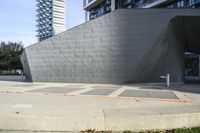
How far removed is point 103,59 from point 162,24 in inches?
243

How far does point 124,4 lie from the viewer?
6272 cm

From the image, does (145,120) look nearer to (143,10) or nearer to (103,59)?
(103,59)

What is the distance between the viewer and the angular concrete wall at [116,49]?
1875cm

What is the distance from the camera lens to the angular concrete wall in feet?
61.5

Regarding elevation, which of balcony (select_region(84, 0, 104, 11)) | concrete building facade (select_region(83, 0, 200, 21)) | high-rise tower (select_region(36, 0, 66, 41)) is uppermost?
high-rise tower (select_region(36, 0, 66, 41))

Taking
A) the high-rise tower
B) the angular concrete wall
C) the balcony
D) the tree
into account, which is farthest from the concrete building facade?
the high-rise tower

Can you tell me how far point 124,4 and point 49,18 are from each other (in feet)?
272

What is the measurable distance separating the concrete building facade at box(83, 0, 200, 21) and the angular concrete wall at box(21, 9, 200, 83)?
29088 millimetres

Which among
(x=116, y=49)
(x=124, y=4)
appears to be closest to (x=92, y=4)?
(x=124, y=4)

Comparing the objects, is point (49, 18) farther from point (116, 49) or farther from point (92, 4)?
point (116, 49)

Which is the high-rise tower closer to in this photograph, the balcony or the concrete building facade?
the concrete building facade

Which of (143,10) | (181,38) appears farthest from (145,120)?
(181,38)

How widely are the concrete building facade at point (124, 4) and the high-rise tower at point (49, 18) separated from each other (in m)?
58.7

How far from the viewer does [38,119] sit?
582 centimetres
